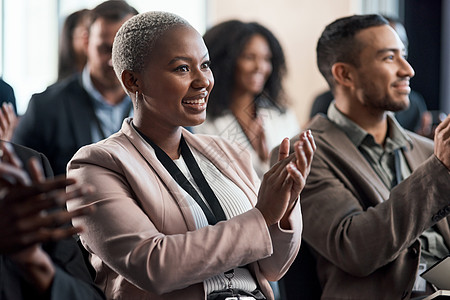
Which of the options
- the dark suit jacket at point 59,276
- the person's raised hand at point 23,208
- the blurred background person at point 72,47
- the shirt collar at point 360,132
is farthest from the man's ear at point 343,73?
the blurred background person at point 72,47

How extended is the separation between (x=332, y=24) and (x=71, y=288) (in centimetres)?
166

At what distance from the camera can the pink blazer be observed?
171cm

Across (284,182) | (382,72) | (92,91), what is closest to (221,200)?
(284,182)

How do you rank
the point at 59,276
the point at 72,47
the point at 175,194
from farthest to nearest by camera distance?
the point at 72,47, the point at 175,194, the point at 59,276

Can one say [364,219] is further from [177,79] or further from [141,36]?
[141,36]

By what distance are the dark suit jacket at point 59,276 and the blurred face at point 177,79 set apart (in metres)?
0.33

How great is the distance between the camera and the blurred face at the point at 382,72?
104 inches

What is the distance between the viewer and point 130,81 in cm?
198

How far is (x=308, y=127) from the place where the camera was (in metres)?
2.74

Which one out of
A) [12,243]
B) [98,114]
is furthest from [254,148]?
[12,243]

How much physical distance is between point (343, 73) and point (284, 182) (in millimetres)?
1112

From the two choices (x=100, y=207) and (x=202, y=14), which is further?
(x=202, y=14)

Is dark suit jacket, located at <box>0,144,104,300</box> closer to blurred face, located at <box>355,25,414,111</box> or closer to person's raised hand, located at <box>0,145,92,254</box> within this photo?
person's raised hand, located at <box>0,145,92,254</box>

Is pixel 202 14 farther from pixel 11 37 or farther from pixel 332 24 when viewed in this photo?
pixel 332 24
